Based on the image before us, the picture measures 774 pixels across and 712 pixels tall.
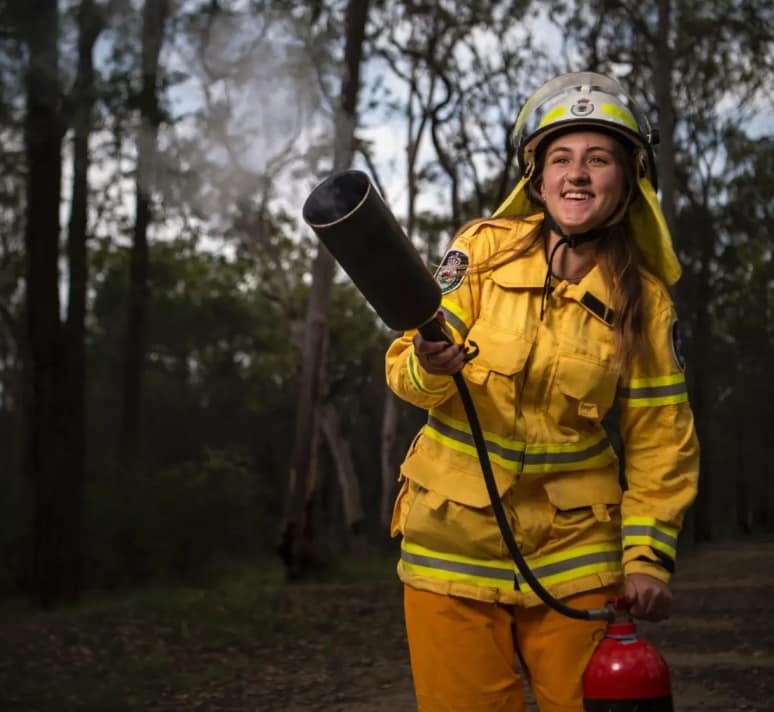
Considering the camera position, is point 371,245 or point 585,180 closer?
point 371,245

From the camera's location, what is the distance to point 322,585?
1534 centimetres

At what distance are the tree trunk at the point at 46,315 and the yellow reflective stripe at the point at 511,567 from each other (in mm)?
10143

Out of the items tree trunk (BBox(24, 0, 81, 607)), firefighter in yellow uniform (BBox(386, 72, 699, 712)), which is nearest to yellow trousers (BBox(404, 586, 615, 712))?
firefighter in yellow uniform (BBox(386, 72, 699, 712))

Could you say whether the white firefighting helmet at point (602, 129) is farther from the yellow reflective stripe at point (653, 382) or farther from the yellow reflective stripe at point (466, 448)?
the yellow reflective stripe at point (466, 448)

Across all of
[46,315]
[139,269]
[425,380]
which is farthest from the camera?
[139,269]

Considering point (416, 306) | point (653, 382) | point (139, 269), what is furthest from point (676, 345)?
point (139, 269)

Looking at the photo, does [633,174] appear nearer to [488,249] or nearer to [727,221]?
[488,249]

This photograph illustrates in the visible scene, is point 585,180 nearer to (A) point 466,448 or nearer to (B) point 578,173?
(B) point 578,173

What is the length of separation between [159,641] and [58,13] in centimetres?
600

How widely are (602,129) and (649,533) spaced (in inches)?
33.2

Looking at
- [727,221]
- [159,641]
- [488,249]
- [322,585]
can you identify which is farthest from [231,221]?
[488,249]

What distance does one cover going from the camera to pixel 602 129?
2691 millimetres

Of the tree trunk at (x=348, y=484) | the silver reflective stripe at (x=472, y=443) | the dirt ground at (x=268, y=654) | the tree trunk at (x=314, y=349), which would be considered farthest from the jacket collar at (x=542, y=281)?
the tree trunk at (x=348, y=484)

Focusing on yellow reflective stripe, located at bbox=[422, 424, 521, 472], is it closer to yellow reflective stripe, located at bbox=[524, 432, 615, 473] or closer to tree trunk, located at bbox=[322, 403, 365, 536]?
yellow reflective stripe, located at bbox=[524, 432, 615, 473]
